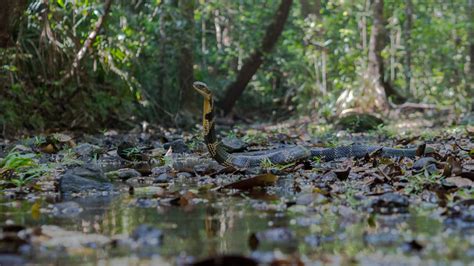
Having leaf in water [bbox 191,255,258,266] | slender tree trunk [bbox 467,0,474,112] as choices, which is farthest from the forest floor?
slender tree trunk [bbox 467,0,474,112]

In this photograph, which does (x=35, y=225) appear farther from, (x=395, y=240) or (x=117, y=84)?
(x=117, y=84)

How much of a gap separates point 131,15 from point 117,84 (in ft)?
6.34

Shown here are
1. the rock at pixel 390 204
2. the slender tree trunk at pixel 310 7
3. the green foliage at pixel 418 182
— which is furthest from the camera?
the slender tree trunk at pixel 310 7

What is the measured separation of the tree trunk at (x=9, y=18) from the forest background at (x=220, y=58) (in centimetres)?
2

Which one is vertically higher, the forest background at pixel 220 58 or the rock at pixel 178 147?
the forest background at pixel 220 58

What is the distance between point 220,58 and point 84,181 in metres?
14.0

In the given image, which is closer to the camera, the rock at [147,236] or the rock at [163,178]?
the rock at [147,236]

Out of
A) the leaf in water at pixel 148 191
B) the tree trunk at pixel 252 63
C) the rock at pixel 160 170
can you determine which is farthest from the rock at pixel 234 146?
the tree trunk at pixel 252 63

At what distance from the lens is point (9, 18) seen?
9.16 metres

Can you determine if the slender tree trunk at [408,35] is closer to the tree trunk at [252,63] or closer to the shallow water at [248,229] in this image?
the tree trunk at [252,63]

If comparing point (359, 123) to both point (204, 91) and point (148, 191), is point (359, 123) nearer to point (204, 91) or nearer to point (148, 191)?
point (204, 91)

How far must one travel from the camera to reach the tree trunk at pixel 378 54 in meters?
14.7

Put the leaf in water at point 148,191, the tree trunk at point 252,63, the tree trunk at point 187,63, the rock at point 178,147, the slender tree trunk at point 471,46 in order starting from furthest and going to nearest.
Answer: the slender tree trunk at point 471,46 → the tree trunk at point 252,63 → the tree trunk at point 187,63 → the rock at point 178,147 → the leaf in water at point 148,191

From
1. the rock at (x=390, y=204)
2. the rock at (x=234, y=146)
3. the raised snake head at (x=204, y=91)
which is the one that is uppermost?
the raised snake head at (x=204, y=91)
